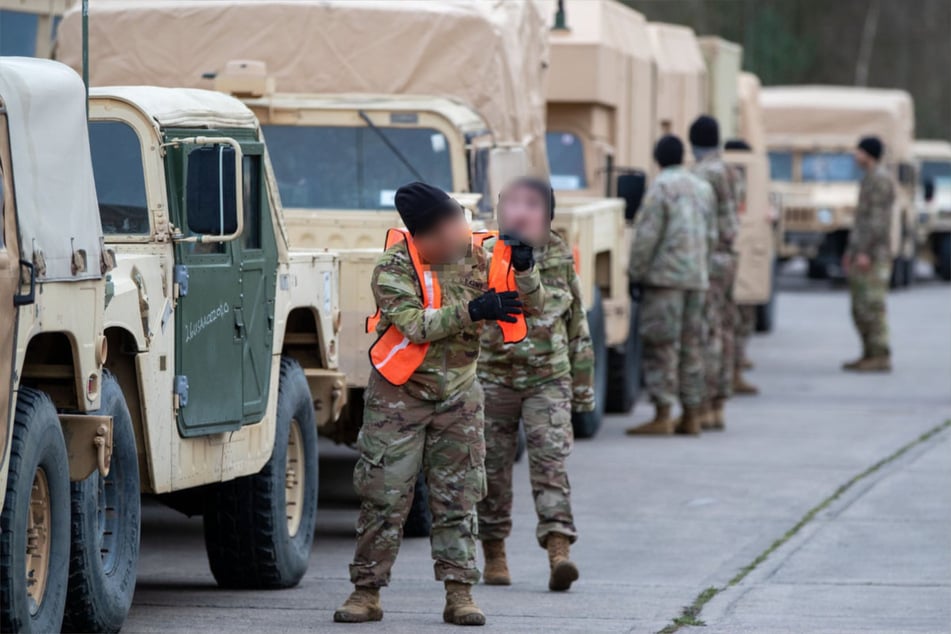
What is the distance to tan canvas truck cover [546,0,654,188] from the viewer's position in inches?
636

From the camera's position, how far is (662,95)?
62.4 ft

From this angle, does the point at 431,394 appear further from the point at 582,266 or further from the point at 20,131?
the point at 582,266

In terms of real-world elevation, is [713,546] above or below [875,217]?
below

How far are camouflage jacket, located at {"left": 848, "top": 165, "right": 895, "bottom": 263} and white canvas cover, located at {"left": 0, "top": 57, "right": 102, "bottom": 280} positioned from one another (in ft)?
42.4

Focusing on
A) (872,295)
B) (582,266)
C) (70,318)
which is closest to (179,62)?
(582,266)

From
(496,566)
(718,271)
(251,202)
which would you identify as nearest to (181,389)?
(251,202)

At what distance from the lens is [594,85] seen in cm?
1611

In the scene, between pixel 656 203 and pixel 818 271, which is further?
pixel 818 271

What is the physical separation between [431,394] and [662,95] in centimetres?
1173

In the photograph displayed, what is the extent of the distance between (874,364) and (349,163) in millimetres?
9742

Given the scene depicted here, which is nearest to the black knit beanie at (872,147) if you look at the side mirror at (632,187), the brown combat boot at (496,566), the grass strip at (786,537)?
the grass strip at (786,537)

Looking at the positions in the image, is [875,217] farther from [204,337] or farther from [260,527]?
[204,337]

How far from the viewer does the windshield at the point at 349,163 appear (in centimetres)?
1127

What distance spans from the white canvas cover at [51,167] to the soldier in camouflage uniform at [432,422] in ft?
4.20
